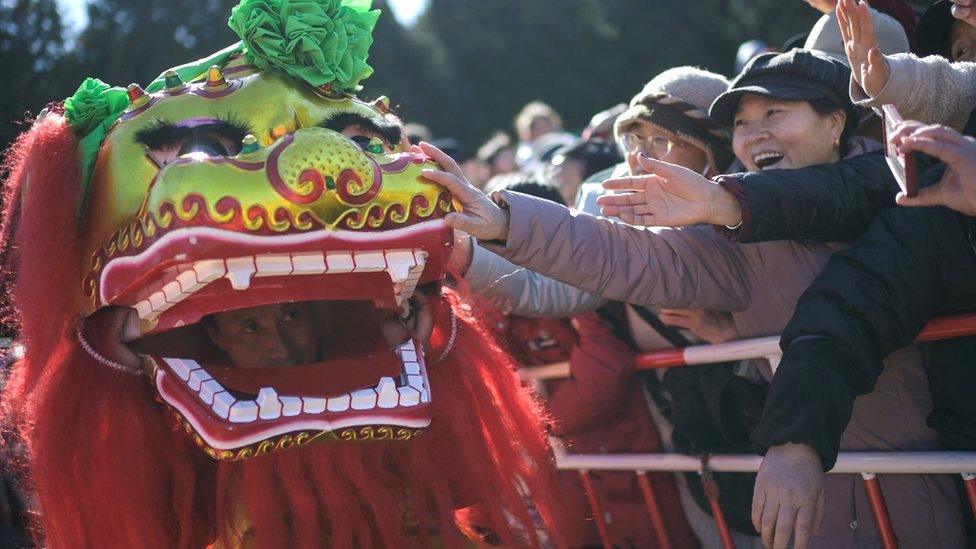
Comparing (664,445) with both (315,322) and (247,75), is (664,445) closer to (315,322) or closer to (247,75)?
(315,322)

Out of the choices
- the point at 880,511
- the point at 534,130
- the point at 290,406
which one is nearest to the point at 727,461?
the point at 880,511

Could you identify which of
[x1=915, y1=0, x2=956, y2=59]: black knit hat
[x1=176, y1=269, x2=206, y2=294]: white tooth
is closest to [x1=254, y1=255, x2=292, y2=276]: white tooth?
[x1=176, y1=269, x2=206, y2=294]: white tooth

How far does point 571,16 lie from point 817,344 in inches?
874

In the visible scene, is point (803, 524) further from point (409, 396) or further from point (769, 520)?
point (409, 396)

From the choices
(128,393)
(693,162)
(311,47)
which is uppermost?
(311,47)

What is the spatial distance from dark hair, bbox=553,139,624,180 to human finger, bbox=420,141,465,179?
227 cm

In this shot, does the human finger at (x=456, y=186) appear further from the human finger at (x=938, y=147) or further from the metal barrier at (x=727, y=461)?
the human finger at (x=938, y=147)

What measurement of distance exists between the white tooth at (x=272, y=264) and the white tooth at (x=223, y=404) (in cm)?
29

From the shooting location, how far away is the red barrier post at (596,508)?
11.5 feet

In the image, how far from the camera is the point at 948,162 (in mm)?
2154

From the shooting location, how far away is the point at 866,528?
2.76 m

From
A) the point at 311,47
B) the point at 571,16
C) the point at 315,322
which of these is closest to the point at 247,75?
the point at 311,47

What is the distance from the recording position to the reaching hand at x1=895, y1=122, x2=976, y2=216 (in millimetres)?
2141

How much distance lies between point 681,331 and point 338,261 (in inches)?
52.7
